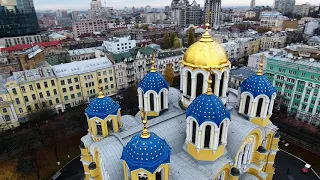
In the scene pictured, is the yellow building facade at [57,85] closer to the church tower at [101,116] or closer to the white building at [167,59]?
the white building at [167,59]

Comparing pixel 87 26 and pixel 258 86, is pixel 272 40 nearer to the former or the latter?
pixel 258 86

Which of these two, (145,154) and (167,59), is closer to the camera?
(145,154)

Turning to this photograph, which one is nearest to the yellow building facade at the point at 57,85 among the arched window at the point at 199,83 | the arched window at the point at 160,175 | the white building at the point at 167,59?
the white building at the point at 167,59

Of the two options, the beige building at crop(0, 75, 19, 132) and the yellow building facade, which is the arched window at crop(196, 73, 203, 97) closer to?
the yellow building facade

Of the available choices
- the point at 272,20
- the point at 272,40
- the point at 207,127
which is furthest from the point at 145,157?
the point at 272,20

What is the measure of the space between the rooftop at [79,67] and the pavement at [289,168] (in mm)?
39902

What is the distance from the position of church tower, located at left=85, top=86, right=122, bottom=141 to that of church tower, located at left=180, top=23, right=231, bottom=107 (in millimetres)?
8136

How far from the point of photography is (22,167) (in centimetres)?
2789

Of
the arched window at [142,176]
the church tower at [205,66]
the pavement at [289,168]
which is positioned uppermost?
the church tower at [205,66]

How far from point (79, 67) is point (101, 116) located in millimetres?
32085

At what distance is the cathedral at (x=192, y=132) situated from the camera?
16.1m

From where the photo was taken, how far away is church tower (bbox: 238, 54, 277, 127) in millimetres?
21688

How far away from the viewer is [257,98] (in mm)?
22000

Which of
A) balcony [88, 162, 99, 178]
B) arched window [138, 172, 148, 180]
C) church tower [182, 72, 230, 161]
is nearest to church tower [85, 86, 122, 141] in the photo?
balcony [88, 162, 99, 178]
